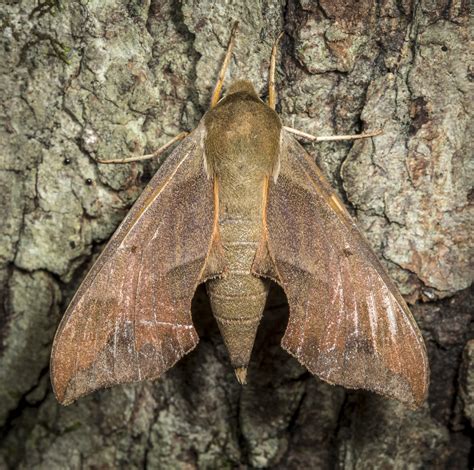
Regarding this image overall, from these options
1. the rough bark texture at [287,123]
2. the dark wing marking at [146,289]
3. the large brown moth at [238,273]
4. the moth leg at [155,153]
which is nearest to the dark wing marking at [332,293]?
the large brown moth at [238,273]


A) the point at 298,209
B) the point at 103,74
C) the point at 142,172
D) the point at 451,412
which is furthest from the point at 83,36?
the point at 451,412

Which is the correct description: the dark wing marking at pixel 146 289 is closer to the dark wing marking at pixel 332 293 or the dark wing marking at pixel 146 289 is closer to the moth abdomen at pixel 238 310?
the moth abdomen at pixel 238 310

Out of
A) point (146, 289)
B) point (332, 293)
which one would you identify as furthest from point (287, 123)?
point (146, 289)

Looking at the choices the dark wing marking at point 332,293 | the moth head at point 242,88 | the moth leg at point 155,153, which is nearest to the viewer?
the dark wing marking at point 332,293

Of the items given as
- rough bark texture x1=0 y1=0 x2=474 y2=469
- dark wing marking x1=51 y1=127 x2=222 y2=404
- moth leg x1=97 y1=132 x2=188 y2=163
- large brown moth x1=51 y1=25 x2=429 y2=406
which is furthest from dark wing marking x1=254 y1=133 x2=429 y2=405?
moth leg x1=97 y1=132 x2=188 y2=163

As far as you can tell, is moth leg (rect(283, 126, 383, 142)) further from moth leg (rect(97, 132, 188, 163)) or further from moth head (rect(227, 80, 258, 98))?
moth leg (rect(97, 132, 188, 163))

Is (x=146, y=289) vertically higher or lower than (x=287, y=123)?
lower

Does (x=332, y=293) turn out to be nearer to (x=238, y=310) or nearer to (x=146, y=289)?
(x=238, y=310)
